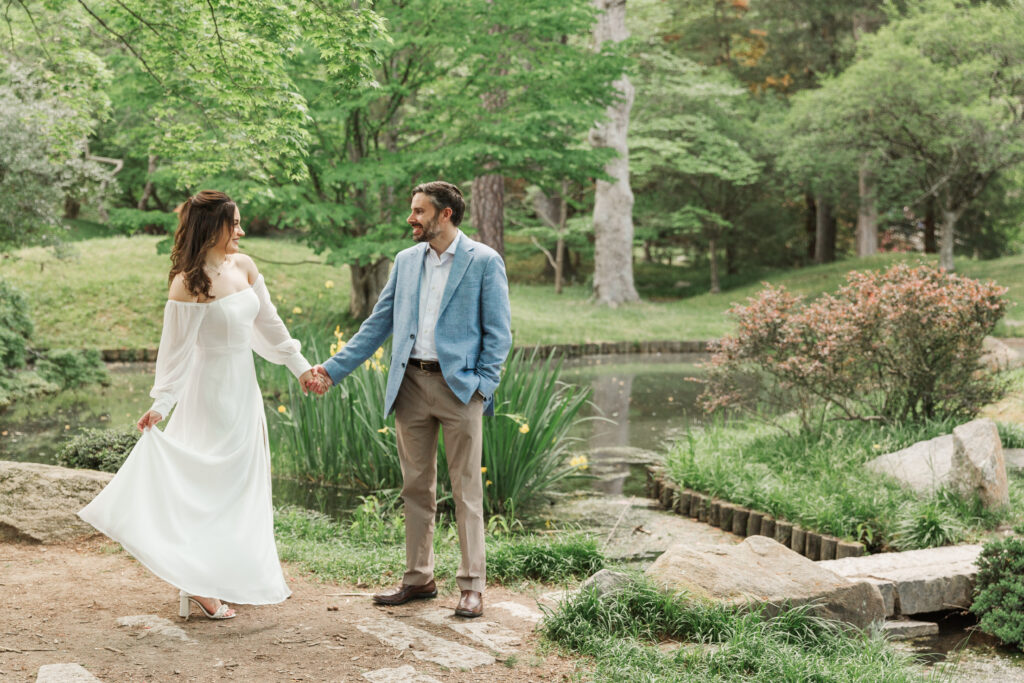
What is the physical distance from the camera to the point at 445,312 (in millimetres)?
4582

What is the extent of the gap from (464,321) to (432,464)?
2.43ft

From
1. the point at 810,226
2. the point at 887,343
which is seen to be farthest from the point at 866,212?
the point at 887,343

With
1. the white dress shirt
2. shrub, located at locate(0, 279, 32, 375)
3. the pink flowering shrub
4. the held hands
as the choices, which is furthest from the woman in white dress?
shrub, located at locate(0, 279, 32, 375)

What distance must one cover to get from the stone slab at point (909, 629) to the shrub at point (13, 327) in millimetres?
11061

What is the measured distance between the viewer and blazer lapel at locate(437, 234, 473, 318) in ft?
15.1

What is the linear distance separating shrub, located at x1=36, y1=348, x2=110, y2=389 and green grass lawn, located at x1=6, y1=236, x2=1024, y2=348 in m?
1.47

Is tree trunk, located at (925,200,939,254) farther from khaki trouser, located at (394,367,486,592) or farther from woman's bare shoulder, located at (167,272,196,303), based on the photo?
woman's bare shoulder, located at (167,272,196,303)

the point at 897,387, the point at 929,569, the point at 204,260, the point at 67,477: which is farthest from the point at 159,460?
the point at 897,387

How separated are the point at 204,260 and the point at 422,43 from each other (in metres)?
8.27

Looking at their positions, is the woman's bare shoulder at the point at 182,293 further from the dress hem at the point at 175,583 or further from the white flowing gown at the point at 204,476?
the dress hem at the point at 175,583

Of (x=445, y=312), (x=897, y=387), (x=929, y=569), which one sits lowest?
(x=929, y=569)

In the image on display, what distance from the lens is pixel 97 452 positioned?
6676 mm

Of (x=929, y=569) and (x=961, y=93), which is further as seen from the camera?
(x=961, y=93)

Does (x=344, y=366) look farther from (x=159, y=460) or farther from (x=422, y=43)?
(x=422, y=43)
